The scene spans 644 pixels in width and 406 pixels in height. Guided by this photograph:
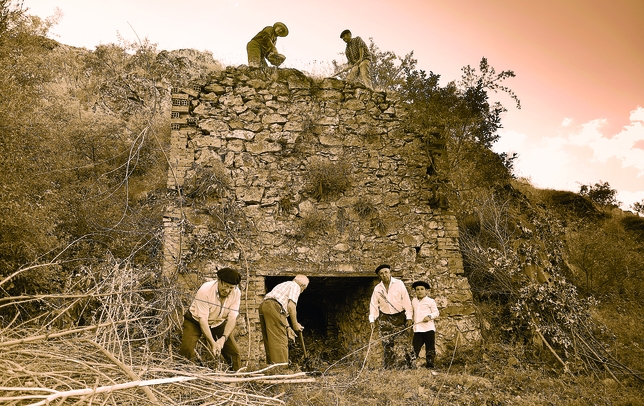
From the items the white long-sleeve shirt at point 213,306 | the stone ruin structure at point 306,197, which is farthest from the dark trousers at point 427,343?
the white long-sleeve shirt at point 213,306

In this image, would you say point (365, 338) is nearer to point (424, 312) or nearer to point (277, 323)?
point (424, 312)

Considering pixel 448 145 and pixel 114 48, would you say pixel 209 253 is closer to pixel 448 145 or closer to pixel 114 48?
pixel 448 145

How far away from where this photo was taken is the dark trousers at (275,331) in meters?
4.45

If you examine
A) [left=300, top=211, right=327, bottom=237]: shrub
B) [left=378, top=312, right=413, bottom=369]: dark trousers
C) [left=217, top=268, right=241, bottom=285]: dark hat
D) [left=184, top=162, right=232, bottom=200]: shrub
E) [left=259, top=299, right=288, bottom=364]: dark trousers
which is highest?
[left=184, top=162, right=232, bottom=200]: shrub

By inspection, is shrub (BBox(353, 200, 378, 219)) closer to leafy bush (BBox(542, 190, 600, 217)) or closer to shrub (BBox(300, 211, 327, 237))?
shrub (BBox(300, 211, 327, 237))

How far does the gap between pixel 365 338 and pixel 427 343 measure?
116cm

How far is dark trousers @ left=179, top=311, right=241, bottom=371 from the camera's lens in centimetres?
438

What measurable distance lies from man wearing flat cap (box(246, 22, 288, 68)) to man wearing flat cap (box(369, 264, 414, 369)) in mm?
4189

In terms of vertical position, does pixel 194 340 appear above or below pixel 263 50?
below

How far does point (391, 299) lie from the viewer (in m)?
5.80

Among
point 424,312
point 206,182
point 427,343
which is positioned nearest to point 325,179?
point 206,182

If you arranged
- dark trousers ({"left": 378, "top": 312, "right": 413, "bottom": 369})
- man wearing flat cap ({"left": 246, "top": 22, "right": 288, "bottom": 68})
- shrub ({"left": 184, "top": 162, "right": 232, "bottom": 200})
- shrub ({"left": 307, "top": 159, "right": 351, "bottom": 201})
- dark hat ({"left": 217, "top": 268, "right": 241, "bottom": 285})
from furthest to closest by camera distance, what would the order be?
man wearing flat cap ({"left": 246, "top": 22, "right": 288, "bottom": 68})
shrub ({"left": 307, "top": 159, "right": 351, "bottom": 201})
shrub ({"left": 184, "top": 162, "right": 232, "bottom": 200})
dark trousers ({"left": 378, "top": 312, "right": 413, "bottom": 369})
dark hat ({"left": 217, "top": 268, "right": 241, "bottom": 285})

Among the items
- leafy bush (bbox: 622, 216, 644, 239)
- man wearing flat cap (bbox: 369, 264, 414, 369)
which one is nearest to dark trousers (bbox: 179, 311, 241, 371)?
man wearing flat cap (bbox: 369, 264, 414, 369)

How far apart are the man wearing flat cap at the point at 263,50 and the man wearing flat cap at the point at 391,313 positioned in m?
4.19
